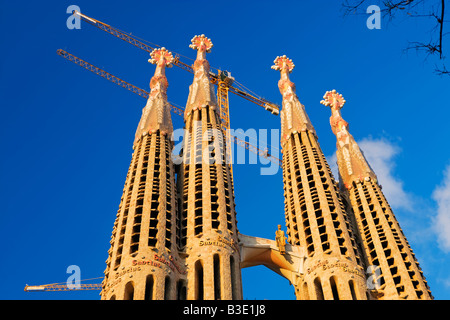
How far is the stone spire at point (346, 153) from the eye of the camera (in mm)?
62625

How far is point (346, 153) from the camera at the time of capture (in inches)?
2591

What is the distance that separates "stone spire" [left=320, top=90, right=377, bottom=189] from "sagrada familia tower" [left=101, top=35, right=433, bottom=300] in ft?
0.48

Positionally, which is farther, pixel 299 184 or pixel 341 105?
pixel 341 105

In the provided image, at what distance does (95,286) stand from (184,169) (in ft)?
95.0

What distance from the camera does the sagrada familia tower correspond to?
44.4 m

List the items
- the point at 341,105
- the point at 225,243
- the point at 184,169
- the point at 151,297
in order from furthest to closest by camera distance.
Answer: the point at 341,105 < the point at 184,169 < the point at 225,243 < the point at 151,297

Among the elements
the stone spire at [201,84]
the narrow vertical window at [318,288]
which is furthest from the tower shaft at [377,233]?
the stone spire at [201,84]

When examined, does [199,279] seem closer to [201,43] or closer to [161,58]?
[161,58]

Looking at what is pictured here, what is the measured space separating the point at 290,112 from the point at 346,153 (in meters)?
7.82

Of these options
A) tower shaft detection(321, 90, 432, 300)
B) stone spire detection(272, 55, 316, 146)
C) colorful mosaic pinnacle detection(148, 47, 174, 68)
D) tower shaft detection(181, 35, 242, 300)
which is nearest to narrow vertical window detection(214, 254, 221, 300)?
tower shaft detection(181, 35, 242, 300)
